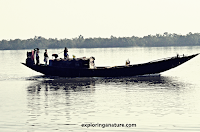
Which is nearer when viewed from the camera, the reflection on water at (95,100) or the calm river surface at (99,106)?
the calm river surface at (99,106)

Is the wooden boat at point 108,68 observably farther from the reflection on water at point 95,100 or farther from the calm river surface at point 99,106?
the calm river surface at point 99,106

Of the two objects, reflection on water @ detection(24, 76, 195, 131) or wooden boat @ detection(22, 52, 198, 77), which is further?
wooden boat @ detection(22, 52, 198, 77)

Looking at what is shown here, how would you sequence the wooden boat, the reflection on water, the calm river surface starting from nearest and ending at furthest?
the calm river surface → the reflection on water → the wooden boat

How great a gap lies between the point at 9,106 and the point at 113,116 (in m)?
7.45

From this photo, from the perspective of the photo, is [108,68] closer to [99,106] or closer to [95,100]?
[95,100]

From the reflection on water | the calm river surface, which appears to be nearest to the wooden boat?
the reflection on water

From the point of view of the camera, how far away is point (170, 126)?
18.2 metres

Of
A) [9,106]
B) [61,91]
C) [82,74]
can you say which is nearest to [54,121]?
[9,106]

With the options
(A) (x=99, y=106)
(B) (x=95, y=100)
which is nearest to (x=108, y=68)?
(B) (x=95, y=100)

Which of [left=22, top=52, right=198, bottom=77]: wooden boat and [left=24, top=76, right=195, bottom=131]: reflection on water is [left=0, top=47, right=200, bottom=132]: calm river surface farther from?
[left=22, top=52, right=198, bottom=77]: wooden boat

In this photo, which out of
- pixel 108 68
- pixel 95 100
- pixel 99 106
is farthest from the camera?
pixel 108 68

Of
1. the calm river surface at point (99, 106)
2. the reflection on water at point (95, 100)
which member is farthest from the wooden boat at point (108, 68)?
the calm river surface at point (99, 106)

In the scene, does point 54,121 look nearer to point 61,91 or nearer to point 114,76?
point 61,91

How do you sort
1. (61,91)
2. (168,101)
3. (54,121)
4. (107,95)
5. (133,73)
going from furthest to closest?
(133,73) < (61,91) < (107,95) < (168,101) < (54,121)
